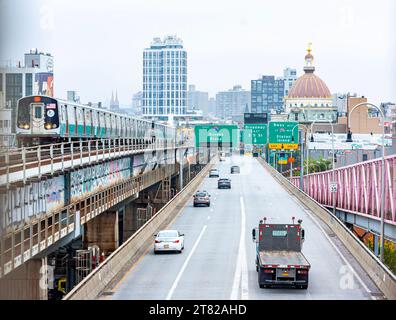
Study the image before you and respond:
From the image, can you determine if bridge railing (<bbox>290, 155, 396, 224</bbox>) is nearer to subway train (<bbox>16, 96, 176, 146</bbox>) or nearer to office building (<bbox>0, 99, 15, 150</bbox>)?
subway train (<bbox>16, 96, 176, 146</bbox>)

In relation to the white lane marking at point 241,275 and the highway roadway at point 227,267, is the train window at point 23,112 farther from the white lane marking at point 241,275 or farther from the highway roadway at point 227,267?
the white lane marking at point 241,275

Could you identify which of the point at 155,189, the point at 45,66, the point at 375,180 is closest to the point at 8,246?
the point at 375,180

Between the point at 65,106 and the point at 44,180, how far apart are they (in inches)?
541

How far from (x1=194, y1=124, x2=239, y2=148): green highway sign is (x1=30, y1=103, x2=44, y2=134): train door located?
145ft

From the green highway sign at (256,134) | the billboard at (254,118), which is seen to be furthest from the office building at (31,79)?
the green highway sign at (256,134)

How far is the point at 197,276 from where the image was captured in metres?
26.5

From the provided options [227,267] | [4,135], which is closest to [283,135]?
[4,135]

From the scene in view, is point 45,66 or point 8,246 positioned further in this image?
point 45,66

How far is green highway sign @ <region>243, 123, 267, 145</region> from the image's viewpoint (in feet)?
273

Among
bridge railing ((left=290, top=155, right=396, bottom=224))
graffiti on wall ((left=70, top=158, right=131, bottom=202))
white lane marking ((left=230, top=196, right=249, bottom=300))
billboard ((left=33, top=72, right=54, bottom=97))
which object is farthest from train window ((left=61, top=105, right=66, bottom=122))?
billboard ((left=33, top=72, right=54, bottom=97))

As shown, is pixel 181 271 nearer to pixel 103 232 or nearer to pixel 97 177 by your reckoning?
pixel 97 177

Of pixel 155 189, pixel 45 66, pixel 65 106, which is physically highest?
pixel 45 66

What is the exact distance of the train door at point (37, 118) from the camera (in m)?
39.8
